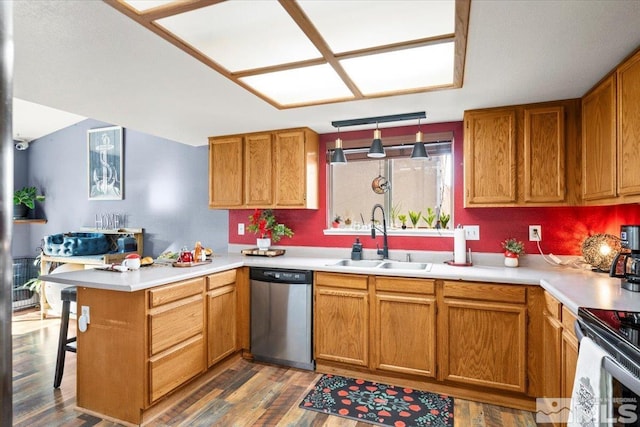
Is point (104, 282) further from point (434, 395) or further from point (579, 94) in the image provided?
point (579, 94)

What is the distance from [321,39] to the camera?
1698 millimetres

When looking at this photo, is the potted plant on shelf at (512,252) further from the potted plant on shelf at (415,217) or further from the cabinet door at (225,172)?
the cabinet door at (225,172)

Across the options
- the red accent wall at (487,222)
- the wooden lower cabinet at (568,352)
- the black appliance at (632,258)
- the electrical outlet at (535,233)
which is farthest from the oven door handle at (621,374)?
the electrical outlet at (535,233)

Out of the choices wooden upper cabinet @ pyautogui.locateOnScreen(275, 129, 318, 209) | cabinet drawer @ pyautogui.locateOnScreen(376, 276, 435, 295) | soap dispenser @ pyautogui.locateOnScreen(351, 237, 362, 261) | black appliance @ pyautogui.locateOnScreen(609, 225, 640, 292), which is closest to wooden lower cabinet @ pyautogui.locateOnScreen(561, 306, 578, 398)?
black appliance @ pyautogui.locateOnScreen(609, 225, 640, 292)

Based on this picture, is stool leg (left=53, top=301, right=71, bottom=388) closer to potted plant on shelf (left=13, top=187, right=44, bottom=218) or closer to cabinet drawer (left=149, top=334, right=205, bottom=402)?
cabinet drawer (left=149, top=334, right=205, bottom=402)

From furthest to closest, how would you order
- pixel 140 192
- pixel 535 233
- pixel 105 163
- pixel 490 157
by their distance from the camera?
pixel 105 163 < pixel 140 192 < pixel 535 233 < pixel 490 157

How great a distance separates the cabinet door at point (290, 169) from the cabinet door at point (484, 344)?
1.60 m

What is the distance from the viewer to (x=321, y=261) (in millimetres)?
3197

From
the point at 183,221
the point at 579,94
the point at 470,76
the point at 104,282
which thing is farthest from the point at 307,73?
the point at 183,221

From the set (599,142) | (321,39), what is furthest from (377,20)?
(599,142)

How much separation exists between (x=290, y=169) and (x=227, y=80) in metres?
1.24

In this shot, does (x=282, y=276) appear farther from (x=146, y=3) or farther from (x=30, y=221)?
(x=30, y=221)

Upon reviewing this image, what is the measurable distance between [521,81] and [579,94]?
0.59 meters

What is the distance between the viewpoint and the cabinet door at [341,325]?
2.74 metres
